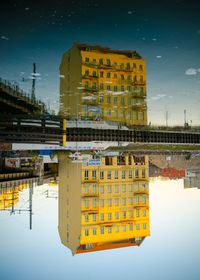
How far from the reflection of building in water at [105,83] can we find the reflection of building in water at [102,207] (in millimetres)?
5461

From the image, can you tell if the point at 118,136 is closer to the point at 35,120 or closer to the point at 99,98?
the point at 99,98

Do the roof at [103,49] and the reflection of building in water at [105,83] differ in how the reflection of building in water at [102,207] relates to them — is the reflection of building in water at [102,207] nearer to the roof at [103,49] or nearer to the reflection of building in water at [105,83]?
the reflection of building in water at [105,83]

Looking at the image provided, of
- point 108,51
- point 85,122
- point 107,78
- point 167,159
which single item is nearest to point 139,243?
point 167,159

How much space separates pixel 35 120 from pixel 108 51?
11573 millimetres

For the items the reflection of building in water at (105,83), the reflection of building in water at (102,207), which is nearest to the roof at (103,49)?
the reflection of building in water at (105,83)

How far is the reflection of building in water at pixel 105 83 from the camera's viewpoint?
16547 mm

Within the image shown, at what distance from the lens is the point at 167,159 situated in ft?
52.4

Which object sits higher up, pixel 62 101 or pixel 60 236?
pixel 62 101

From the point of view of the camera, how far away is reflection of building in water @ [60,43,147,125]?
1655cm

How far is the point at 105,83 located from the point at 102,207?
12049 millimetres

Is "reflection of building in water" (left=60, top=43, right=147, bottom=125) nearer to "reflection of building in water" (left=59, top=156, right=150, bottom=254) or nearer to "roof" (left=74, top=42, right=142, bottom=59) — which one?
"roof" (left=74, top=42, right=142, bottom=59)

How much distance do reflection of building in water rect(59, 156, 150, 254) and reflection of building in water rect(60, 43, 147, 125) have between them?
546cm

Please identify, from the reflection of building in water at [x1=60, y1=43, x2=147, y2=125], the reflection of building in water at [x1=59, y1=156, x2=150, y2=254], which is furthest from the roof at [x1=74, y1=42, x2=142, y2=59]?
the reflection of building in water at [x1=59, y1=156, x2=150, y2=254]

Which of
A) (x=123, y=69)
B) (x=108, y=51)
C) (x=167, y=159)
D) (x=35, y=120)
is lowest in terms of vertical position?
(x=167, y=159)
